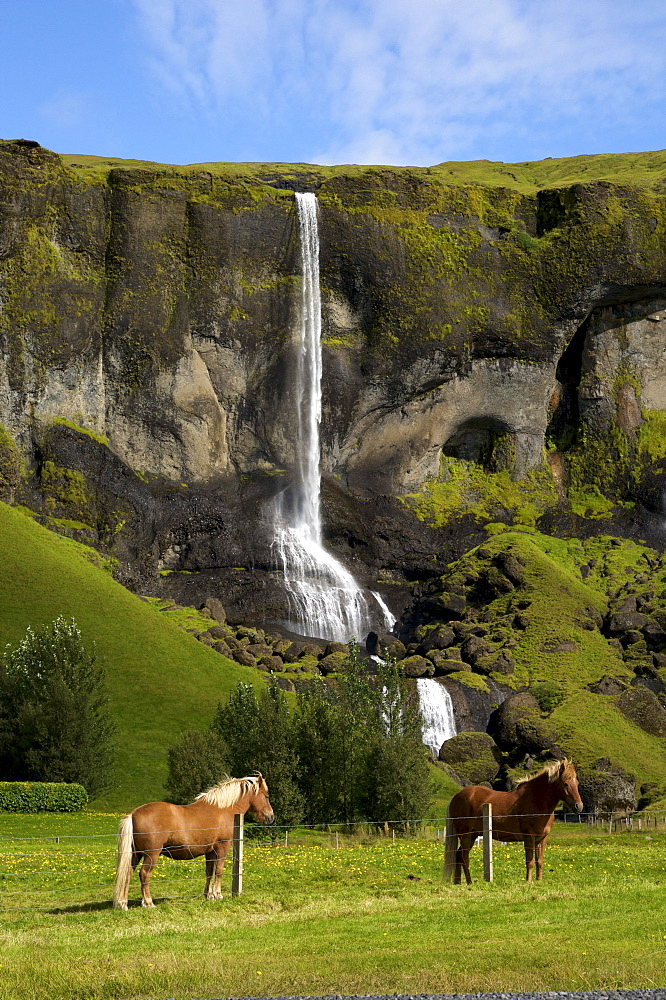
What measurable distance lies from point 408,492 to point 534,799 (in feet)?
359

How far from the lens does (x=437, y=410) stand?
137 metres

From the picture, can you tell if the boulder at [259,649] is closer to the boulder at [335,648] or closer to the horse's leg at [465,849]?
the boulder at [335,648]

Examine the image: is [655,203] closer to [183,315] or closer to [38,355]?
[183,315]

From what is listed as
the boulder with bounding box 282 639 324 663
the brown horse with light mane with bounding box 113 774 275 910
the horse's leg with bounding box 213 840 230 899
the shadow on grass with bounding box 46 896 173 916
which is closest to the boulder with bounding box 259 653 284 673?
the boulder with bounding box 282 639 324 663

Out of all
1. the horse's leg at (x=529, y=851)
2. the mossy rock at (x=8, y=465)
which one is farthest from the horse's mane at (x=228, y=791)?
the mossy rock at (x=8, y=465)

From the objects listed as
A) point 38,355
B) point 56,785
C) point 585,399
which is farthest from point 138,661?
point 585,399

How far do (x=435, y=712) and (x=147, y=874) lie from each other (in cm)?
7398

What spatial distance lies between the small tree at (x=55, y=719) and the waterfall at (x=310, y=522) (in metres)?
52.2

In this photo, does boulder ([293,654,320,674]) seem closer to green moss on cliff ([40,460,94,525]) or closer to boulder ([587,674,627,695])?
boulder ([587,674,627,695])

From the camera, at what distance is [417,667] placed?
98438 millimetres

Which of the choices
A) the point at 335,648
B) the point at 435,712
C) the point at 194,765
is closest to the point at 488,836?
the point at 194,765

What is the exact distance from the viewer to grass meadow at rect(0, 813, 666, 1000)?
1599 centimetres

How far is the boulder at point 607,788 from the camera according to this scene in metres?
76.1

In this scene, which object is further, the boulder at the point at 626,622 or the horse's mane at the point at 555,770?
the boulder at the point at 626,622
